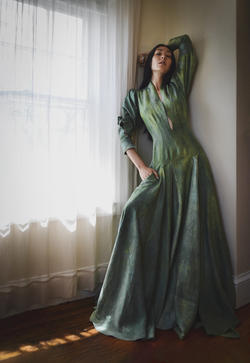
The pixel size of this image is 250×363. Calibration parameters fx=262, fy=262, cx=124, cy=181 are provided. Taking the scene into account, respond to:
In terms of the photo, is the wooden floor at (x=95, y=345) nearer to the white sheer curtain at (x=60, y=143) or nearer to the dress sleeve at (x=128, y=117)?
the white sheer curtain at (x=60, y=143)

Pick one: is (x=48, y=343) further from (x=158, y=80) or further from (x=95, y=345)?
(x=158, y=80)

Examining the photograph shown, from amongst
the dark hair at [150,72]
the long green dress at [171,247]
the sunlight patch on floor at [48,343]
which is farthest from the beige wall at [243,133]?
the sunlight patch on floor at [48,343]

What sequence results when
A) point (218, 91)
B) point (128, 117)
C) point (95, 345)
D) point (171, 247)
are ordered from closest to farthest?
point (95, 345)
point (171, 247)
point (218, 91)
point (128, 117)

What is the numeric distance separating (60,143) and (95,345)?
3.99ft

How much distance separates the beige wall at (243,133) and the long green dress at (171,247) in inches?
6.0

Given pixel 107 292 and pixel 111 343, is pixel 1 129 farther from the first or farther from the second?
pixel 111 343

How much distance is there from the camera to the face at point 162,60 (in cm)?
178

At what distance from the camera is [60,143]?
1.76 metres

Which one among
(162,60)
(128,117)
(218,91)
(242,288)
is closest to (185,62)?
(162,60)

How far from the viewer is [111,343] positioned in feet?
4.56

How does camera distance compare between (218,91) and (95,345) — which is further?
(218,91)

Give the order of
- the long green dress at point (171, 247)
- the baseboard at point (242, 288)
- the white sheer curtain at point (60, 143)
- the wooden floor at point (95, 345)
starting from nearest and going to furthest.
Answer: the wooden floor at point (95, 345) → the long green dress at point (171, 247) → the white sheer curtain at point (60, 143) → the baseboard at point (242, 288)

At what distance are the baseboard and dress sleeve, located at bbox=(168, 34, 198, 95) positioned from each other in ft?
4.33

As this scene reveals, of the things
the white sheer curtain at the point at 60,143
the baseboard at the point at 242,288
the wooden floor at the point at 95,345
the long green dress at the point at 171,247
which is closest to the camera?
the wooden floor at the point at 95,345
